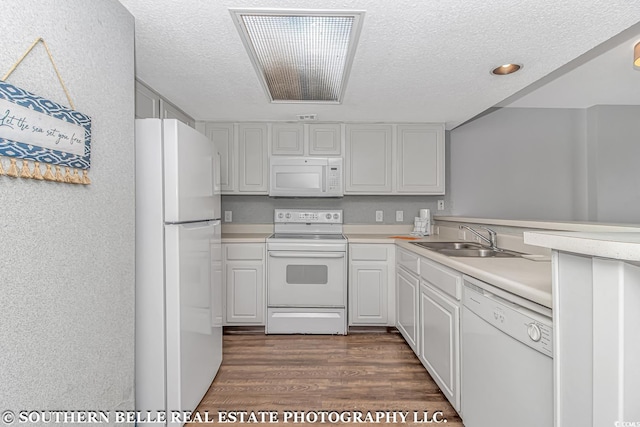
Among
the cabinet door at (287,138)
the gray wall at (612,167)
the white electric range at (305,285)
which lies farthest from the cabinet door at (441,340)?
the gray wall at (612,167)

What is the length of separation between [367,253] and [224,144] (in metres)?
1.79

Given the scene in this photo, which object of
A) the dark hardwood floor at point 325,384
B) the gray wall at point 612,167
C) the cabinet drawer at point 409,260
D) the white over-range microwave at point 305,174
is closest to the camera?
the dark hardwood floor at point 325,384

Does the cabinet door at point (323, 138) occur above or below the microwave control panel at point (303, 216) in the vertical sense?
above

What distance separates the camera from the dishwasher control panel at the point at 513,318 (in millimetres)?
957

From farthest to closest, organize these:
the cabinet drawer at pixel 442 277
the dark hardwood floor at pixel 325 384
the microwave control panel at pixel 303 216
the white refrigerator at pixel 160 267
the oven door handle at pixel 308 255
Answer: the microwave control panel at pixel 303 216 → the oven door handle at pixel 308 255 → the dark hardwood floor at pixel 325 384 → the cabinet drawer at pixel 442 277 → the white refrigerator at pixel 160 267

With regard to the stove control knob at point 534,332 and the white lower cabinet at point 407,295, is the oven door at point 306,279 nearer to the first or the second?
the white lower cabinet at point 407,295

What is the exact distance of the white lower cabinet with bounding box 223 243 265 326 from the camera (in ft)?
9.20

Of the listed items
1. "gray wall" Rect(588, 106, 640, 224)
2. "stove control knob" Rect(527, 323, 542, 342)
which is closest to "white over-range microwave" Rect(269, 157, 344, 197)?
"stove control knob" Rect(527, 323, 542, 342)

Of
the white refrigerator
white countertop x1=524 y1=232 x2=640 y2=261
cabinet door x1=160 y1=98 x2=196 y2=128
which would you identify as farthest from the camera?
cabinet door x1=160 y1=98 x2=196 y2=128

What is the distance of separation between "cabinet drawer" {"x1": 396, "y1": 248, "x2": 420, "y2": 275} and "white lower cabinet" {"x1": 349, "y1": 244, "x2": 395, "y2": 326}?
158 millimetres

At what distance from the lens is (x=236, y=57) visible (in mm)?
1704

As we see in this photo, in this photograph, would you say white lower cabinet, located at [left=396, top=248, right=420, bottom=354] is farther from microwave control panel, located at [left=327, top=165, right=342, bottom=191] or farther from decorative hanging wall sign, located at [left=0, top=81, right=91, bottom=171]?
decorative hanging wall sign, located at [left=0, top=81, right=91, bottom=171]

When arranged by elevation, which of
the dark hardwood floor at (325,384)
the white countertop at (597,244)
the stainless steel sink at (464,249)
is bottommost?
the dark hardwood floor at (325,384)

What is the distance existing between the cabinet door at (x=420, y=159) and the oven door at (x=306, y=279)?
3.50 ft
